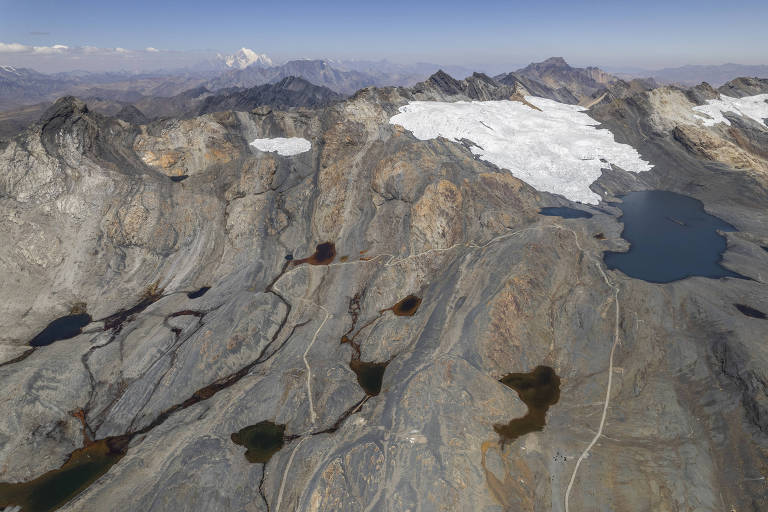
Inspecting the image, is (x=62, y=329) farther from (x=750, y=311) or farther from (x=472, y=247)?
(x=750, y=311)

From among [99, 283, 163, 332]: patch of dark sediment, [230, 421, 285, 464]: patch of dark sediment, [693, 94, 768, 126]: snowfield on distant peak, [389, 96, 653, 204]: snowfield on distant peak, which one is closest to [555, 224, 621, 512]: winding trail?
[230, 421, 285, 464]: patch of dark sediment

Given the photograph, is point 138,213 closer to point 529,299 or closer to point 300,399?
point 300,399

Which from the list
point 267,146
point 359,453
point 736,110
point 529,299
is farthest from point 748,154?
point 267,146

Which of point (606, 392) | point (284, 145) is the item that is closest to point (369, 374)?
point (606, 392)

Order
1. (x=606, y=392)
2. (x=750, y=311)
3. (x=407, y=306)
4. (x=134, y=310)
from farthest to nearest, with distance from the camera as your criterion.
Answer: (x=134, y=310)
(x=407, y=306)
(x=750, y=311)
(x=606, y=392)

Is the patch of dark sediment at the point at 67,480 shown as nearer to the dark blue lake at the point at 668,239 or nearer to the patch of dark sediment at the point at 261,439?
the patch of dark sediment at the point at 261,439

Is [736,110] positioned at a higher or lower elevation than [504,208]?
higher
